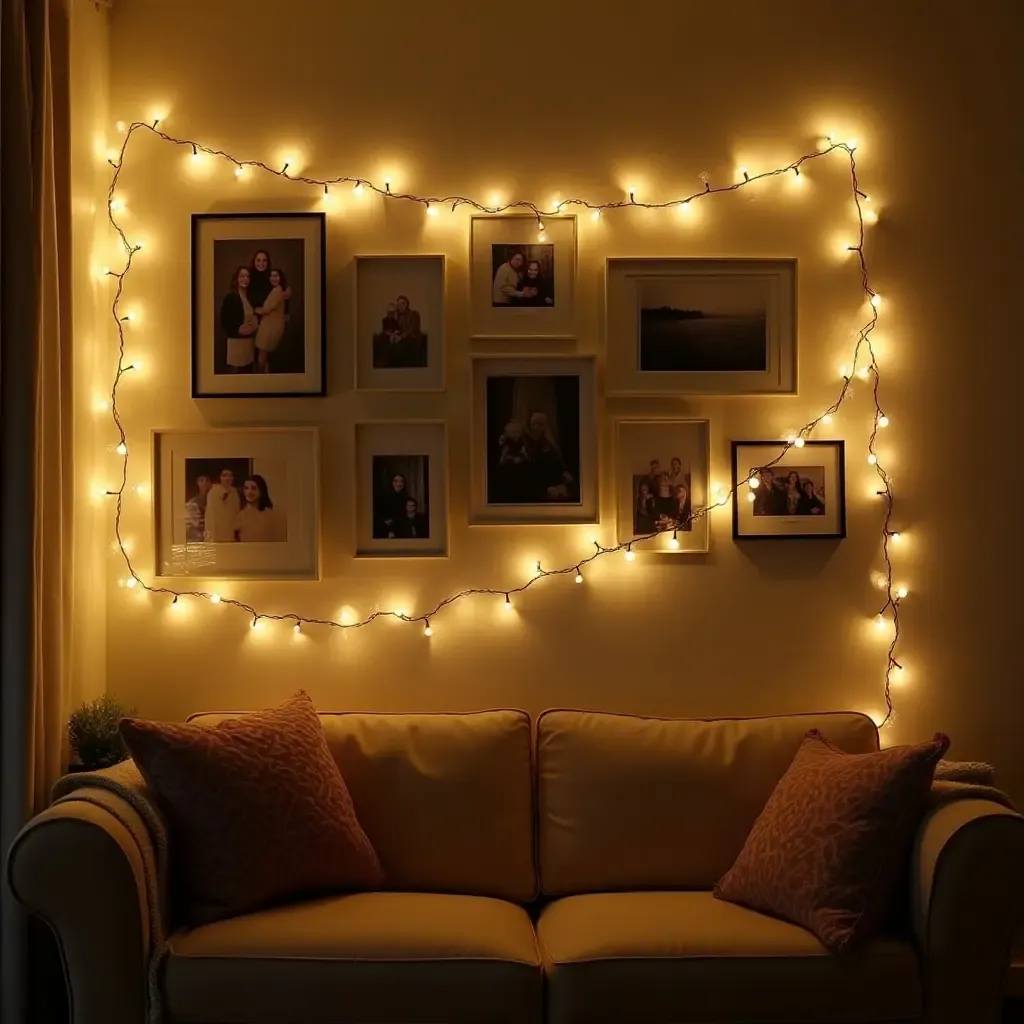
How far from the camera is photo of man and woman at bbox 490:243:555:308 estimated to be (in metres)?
3.17

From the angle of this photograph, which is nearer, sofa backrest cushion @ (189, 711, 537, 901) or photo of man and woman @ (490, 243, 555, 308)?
sofa backrest cushion @ (189, 711, 537, 901)

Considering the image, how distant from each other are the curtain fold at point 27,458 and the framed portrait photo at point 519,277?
1158mm

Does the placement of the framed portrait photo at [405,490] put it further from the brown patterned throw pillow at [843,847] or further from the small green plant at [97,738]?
the brown patterned throw pillow at [843,847]

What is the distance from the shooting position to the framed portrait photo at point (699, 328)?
3158 mm

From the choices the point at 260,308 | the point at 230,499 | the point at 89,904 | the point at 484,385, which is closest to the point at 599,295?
the point at 484,385

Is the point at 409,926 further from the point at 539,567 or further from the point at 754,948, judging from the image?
the point at 539,567

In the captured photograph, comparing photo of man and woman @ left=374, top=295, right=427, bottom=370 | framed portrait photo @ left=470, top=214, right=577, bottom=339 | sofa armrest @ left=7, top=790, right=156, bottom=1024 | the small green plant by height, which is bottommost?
sofa armrest @ left=7, top=790, right=156, bottom=1024

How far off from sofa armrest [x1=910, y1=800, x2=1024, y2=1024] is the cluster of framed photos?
1.09m

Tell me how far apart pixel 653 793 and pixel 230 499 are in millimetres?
1464

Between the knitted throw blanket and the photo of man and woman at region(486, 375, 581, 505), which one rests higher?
the photo of man and woman at region(486, 375, 581, 505)

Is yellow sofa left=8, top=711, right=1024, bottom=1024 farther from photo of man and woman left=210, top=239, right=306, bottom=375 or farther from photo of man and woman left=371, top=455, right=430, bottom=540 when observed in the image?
photo of man and woman left=210, top=239, right=306, bottom=375

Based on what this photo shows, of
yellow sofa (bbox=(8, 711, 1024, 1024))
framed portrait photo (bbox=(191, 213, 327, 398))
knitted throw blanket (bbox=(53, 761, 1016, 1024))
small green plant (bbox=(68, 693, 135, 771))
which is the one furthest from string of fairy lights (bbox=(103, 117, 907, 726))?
yellow sofa (bbox=(8, 711, 1024, 1024))

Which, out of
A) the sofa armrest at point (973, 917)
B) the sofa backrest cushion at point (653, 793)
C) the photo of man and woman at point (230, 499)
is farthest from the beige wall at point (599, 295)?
the sofa armrest at point (973, 917)

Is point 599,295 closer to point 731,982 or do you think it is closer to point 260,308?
point 260,308
